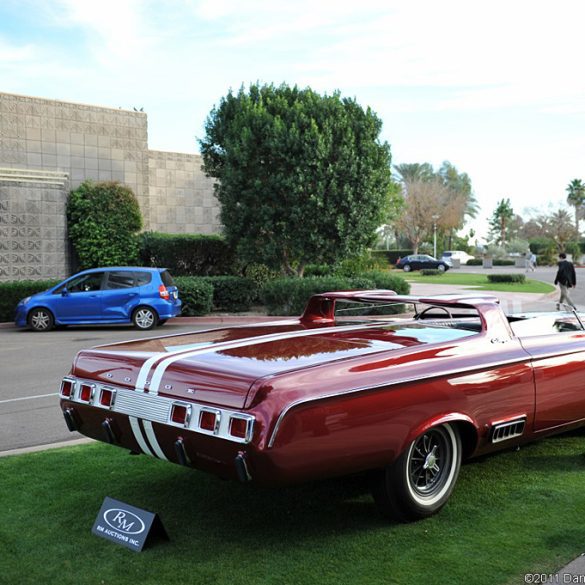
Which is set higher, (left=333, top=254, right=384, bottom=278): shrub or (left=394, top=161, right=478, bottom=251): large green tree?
(left=394, top=161, right=478, bottom=251): large green tree

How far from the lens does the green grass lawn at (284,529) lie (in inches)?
146

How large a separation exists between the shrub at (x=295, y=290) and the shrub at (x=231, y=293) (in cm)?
115

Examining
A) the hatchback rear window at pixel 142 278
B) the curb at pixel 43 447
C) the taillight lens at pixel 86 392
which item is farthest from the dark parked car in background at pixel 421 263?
the taillight lens at pixel 86 392

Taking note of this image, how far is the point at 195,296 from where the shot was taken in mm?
19719

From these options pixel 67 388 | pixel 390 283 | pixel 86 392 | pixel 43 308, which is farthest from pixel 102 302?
pixel 86 392

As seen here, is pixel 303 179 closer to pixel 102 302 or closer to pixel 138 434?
pixel 102 302

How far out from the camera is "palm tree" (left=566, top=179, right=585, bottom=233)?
103688 mm

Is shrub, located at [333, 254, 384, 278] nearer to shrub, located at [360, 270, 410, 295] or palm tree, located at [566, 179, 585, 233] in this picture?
shrub, located at [360, 270, 410, 295]

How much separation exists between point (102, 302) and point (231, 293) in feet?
17.4

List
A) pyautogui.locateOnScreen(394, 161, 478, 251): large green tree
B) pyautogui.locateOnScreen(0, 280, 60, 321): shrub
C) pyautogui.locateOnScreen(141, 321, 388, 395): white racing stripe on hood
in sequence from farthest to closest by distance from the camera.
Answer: pyautogui.locateOnScreen(394, 161, 478, 251): large green tree < pyautogui.locateOnScreen(0, 280, 60, 321): shrub < pyautogui.locateOnScreen(141, 321, 388, 395): white racing stripe on hood

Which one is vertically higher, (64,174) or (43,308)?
(64,174)

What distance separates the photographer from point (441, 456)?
4492 mm

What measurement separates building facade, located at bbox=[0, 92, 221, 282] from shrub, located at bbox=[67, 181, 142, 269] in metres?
0.46

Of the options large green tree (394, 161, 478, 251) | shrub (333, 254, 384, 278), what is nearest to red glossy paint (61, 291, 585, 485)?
shrub (333, 254, 384, 278)
